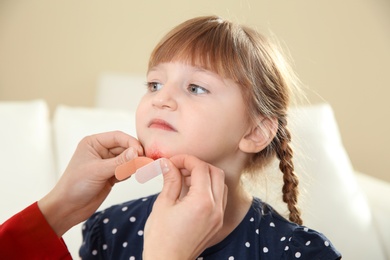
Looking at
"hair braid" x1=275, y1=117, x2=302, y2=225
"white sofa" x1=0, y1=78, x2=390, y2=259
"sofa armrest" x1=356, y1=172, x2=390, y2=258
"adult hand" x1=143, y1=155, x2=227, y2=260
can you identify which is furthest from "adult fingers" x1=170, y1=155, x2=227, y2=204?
"sofa armrest" x1=356, y1=172, x2=390, y2=258

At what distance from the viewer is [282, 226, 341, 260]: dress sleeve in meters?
1.14

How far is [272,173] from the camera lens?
1.41 metres

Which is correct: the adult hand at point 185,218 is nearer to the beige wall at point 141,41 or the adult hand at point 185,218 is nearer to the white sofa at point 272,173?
the white sofa at point 272,173

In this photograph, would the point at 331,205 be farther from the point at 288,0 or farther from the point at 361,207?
the point at 288,0

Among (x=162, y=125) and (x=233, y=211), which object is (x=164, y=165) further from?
(x=233, y=211)

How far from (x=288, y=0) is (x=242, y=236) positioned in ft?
5.94

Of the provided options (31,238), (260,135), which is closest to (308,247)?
(260,135)

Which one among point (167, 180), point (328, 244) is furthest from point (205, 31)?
point (328, 244)

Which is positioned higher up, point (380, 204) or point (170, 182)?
point (170, 182)

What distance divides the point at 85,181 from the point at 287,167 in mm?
467

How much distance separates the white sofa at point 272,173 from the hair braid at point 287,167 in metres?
0.12

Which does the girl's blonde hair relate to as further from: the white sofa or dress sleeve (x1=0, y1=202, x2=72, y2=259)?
dress sleeve (x1=0, y1=202, x2=72, y2=259)

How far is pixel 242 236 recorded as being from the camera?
1200mm

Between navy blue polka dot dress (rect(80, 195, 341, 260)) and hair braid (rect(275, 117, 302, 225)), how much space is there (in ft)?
0.21
